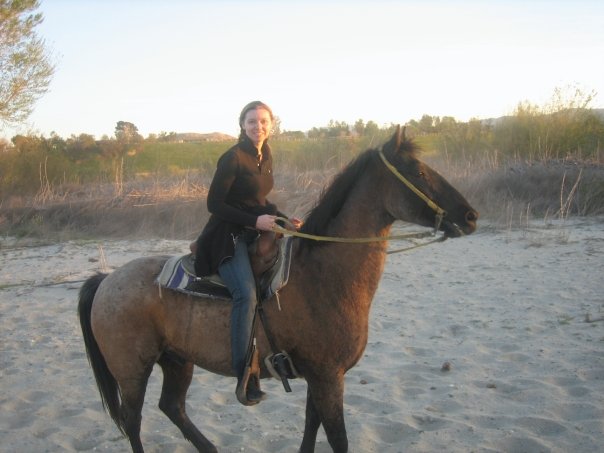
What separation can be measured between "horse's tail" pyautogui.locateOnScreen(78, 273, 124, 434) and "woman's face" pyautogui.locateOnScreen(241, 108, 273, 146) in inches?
62.5

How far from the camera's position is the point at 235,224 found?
3.30 meters

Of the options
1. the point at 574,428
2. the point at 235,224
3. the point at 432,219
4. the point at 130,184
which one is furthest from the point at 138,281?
the point at 130,184

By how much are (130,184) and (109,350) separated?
1475 cm

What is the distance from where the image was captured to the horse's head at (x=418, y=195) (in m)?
3.04

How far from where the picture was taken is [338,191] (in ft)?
10.7

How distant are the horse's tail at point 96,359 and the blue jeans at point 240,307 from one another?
114cm

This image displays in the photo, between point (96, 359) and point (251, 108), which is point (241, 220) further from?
point (96, 359)

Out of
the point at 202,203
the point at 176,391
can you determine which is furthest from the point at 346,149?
the point at 176,391

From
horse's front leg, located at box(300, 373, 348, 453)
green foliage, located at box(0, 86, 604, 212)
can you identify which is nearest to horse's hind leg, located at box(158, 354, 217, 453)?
horse's front leg, located at box(300, 373, 348, 453)

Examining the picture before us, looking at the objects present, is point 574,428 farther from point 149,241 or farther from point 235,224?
point 149,241

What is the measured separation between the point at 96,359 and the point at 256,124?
2.04 meters

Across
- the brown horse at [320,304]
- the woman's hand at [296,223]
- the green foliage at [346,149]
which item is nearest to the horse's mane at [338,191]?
the brown horse at [320,304]

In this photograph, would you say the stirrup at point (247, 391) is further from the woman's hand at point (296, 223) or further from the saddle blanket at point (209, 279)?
the woman's hand at point (296, 223)

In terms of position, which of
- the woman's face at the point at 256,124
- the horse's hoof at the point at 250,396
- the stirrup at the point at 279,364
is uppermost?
the woman's face at the point at 256,124
